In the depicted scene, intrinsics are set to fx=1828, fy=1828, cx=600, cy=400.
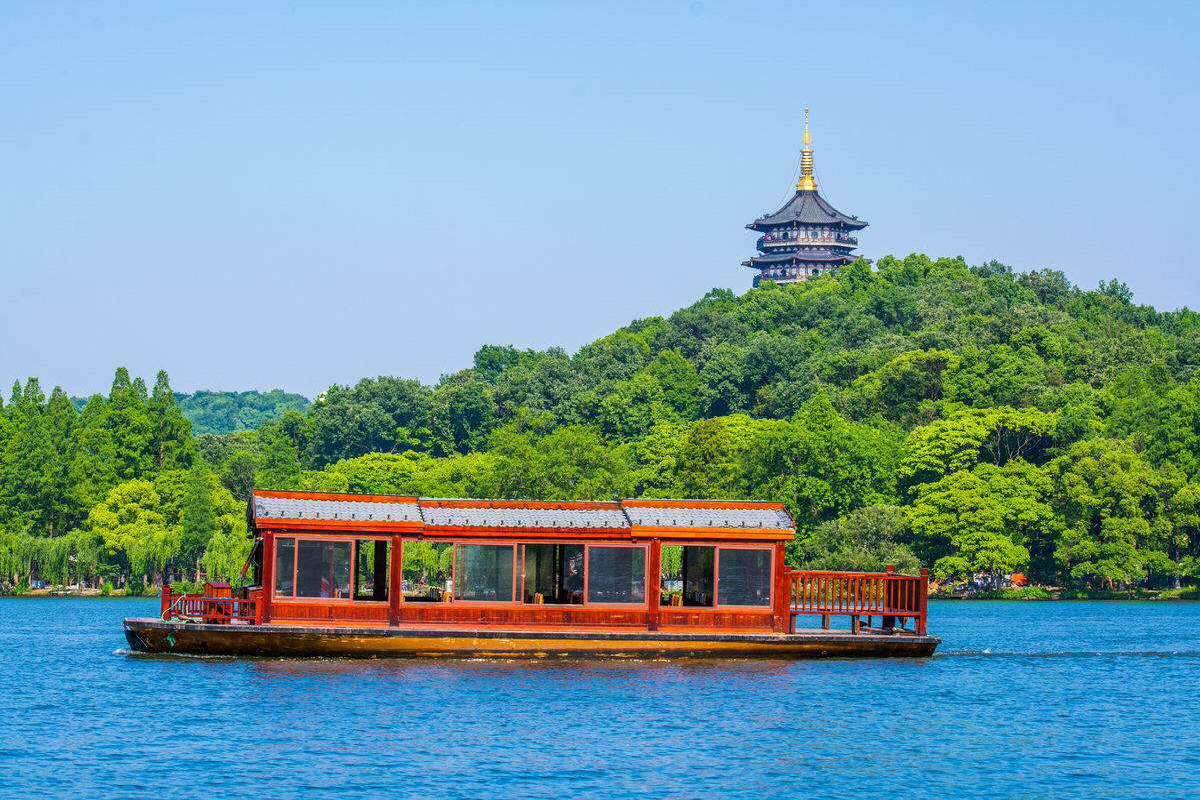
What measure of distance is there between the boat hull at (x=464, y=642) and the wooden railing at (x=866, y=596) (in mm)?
833

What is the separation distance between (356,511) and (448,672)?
165 inches

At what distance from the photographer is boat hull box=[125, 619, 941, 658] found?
3759 centimetres

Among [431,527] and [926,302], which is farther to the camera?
[926,302]

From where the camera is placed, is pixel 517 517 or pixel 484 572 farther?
pixel 517 517

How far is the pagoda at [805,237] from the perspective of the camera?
547 feet

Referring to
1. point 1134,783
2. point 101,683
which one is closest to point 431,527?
point 101,683

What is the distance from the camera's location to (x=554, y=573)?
4012 cm

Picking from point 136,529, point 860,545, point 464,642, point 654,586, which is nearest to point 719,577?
point 654,586

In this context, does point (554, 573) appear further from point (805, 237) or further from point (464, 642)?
point (805, 237)

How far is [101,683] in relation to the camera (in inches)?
1495

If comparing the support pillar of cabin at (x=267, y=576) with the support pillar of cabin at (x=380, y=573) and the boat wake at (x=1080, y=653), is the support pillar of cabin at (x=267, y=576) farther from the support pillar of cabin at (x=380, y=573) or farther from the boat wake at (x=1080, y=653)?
the boat wake at (x=1080, y=653)

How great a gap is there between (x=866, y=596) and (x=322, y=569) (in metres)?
12.2

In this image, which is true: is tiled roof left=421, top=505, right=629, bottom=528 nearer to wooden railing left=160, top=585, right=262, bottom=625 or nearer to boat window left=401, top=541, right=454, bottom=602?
wooden railing left=160, top=585, right=262, bottom=625

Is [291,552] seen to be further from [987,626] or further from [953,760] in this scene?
[987,626]
